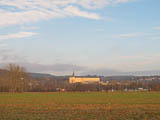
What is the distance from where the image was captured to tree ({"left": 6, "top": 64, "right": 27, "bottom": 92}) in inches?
4119

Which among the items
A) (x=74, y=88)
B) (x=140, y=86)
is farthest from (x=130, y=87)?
(x=74, y=88)

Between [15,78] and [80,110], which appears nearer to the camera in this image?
[80,110]

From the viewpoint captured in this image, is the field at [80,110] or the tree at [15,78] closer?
the field at [80,110]

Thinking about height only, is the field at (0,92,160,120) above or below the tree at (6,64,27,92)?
below

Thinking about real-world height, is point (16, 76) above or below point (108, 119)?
above

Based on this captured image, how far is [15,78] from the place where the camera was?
4126 inches

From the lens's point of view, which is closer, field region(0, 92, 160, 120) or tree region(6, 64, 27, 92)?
field region(0, 92, 160, 120)

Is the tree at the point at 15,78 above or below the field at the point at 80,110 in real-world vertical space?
above

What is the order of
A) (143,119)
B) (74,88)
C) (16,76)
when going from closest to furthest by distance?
1. (143,119)
2. (16,76)
3. (74,88)

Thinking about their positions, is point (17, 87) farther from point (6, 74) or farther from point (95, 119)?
point (95, 119)

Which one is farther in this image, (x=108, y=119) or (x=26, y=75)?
(x=26, y=75)

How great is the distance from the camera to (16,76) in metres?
104

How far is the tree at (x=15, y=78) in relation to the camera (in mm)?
104625

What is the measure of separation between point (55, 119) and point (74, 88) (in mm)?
127912
